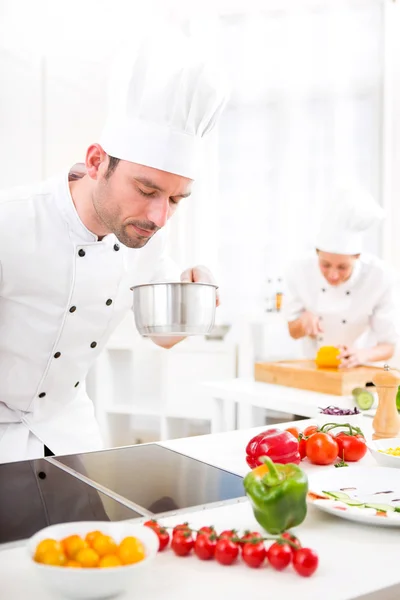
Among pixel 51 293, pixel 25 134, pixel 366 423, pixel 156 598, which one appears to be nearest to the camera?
pixel 156 598

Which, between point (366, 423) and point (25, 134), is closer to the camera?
point (366, 423)

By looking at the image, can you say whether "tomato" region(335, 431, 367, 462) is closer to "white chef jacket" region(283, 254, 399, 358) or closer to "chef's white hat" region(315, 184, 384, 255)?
"chef's white hat" region(315, 184, 384, 255)

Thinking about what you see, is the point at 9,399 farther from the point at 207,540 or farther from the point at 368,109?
the point at 368,109

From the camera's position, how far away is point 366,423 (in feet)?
7.32

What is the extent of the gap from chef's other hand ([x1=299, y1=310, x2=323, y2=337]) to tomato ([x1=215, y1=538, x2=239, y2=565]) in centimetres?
260

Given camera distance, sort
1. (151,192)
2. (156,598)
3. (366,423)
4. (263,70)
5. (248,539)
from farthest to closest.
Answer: (263,70)
(366,423)
(151,192)
(248,539)
(156,598)

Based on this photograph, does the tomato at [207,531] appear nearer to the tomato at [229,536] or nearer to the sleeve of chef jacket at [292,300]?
the tomato at [229,536]

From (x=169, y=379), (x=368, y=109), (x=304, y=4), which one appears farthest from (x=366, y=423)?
(x=304, y=4)

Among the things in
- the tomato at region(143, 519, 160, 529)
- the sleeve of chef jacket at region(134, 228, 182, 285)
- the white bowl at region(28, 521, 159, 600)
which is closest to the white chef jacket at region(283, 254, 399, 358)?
the sleeve of chef jacket at region(134, 228, 182, 285)

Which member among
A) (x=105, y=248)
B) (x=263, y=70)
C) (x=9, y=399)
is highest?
(x=263, y=70)

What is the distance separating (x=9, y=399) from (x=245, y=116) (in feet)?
11.6

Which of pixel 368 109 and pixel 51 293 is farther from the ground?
pixel 368 109

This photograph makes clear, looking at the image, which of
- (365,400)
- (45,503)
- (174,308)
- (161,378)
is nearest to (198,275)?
(174,308)

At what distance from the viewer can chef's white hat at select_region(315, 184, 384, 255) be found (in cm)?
352
